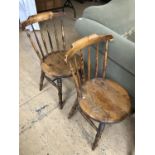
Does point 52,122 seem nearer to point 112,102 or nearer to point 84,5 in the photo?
point 112,102

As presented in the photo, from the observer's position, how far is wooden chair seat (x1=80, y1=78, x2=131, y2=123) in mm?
1293

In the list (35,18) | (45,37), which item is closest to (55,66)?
(35,18)

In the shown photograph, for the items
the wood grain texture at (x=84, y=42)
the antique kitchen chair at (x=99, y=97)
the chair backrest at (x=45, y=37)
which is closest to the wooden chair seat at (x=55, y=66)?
the chair backrest at (x=45, y=37)

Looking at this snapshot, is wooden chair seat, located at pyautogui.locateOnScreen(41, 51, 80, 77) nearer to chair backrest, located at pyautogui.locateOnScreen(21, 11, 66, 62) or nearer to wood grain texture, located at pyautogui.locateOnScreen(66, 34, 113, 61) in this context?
chair backrest, located at pyautogui.locateOnScreen(21, 11, 66, 62)

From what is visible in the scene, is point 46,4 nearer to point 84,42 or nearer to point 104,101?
point 84,42

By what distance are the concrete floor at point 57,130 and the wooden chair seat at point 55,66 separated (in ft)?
1.21

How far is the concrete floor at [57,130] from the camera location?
1.51 metres

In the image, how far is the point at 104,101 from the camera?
137 cm

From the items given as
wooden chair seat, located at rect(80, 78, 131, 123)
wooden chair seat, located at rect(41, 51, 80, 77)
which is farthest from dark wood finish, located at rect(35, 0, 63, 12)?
wooden chair seat, located at rect(80, 78, 131, 123)

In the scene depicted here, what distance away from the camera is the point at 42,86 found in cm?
201

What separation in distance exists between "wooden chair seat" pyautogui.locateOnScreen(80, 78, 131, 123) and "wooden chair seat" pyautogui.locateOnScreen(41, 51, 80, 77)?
254 millimetres
